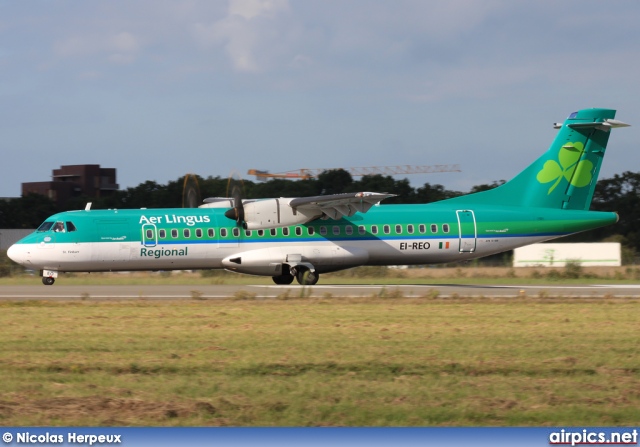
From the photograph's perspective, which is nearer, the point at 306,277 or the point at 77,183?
the point at 306,277

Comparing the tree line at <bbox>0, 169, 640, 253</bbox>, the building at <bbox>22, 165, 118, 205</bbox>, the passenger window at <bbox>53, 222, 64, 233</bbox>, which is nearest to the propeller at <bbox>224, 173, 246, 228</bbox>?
the passenger window at <bbox>53, 222, 64, 233</bbox>

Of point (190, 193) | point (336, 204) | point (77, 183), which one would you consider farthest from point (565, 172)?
point (77, 183)

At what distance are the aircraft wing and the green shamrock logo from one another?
686 cm

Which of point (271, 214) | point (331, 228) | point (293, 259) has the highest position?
point (271, 214)

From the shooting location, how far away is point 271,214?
84.7ft

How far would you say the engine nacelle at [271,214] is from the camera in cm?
2569

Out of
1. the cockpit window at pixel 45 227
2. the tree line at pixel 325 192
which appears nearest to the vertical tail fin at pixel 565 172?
the cockpit window at pixel 45 227

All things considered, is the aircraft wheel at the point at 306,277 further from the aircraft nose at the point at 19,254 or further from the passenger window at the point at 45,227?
the aircraft nose at the point at 19,254

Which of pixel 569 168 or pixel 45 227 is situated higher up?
pixel 569 168

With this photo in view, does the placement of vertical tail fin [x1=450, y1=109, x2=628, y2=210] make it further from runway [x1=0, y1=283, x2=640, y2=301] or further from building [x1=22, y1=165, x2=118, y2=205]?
building [x1=22, y1=165, x2=118, y2=205]

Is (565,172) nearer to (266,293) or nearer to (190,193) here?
(266,293)

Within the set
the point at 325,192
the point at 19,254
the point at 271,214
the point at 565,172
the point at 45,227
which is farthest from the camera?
the point at 325,192

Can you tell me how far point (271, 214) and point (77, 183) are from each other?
8243cm

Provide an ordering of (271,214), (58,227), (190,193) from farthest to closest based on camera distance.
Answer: (190,193) → (271,214) → (58,227)
